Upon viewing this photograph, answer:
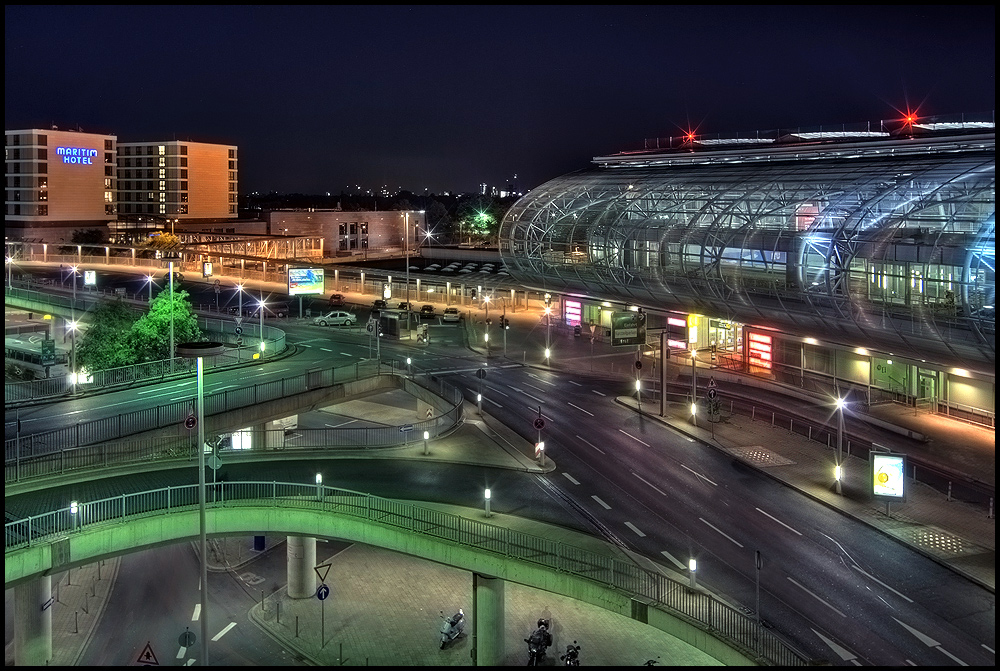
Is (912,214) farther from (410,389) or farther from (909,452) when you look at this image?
(410,389)

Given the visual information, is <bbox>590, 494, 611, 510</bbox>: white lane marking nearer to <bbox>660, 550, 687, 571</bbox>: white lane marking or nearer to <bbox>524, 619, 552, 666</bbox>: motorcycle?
<bbox>660, 550, 687, 571</bbox>: white lane marking

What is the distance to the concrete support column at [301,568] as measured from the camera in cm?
3056

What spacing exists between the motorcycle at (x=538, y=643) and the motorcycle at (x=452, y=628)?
8.29 feet

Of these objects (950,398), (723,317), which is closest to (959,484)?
(950,398)

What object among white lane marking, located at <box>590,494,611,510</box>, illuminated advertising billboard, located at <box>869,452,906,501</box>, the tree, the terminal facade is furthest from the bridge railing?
the tree

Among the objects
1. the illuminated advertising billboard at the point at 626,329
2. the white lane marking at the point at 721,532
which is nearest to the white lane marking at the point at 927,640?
the white lane marking at the point at 721,532

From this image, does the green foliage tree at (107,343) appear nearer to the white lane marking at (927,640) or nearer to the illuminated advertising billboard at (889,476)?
the illuminated advertising billboard at (889,476)

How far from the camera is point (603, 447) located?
1469 inches

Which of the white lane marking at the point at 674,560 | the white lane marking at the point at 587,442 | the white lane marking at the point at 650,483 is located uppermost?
the white lane marking at the point at 587,442

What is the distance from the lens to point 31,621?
27047 mm

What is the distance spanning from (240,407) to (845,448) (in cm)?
2494

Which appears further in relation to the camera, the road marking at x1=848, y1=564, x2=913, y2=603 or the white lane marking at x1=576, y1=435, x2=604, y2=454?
the white lane marking at x1=576, y1=435, x2=604, y2=454

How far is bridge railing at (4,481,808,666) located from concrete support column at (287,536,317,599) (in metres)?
4.21

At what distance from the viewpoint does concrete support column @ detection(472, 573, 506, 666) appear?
80.4ft
